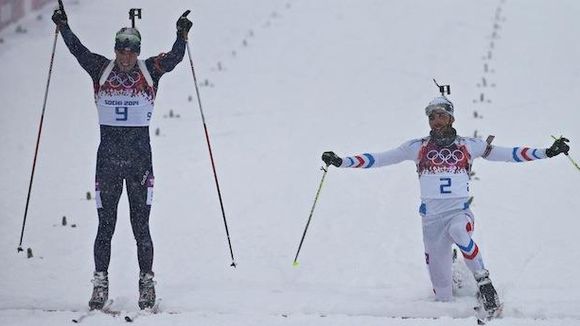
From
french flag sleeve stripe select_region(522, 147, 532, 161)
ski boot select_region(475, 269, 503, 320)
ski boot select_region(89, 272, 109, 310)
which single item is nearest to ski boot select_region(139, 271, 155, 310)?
ski boot select_region(89, 272, 109, 310)

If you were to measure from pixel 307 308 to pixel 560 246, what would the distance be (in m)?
3.44

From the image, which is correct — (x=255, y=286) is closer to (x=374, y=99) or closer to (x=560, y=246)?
(x=560, y=246)

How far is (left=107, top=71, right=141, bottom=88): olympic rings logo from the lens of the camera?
662 centimetres

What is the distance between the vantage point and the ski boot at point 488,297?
6398 millimetres

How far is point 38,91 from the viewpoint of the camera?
15156mm

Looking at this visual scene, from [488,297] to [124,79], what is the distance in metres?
3.49

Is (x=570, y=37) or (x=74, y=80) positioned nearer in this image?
(x=74, y=80)

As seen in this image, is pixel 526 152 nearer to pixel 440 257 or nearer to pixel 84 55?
pixel 440 257

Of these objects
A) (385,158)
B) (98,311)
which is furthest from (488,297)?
(98,311)

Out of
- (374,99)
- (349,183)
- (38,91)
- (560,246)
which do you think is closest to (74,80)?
(38,91)

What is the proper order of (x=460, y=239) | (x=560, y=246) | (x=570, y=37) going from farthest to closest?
1. (x=570, y=37)
2. (x=560, y=246)
3. (x=460, y=239)

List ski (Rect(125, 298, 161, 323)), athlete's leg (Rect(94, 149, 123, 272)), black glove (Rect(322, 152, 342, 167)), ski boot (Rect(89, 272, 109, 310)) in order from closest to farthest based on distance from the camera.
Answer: ski (Rect(125, 298, 161, 323)), ski boot (Rect(89, 272, 109, 310)), athlete's leg (Rect(94, 149, 123, 272)), black glove (Rect(322, 152, 342, 167))

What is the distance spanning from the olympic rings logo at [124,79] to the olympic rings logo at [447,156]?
2616 millimetres

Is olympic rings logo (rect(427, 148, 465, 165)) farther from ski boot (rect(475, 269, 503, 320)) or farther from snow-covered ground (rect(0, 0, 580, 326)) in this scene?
snow-covered ground (rect(0, 0, 580, 326))
